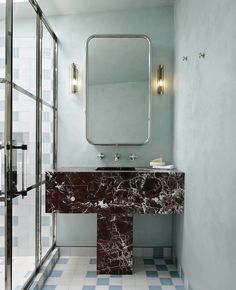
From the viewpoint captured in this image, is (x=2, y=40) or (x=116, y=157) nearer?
(x=2, y=40)

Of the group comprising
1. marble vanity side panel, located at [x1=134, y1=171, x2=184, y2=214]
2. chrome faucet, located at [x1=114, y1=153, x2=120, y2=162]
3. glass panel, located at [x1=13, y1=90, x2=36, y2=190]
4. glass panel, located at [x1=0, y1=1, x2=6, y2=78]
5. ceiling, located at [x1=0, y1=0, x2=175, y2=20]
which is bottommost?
marble vanity side panel, located at [x1=134, y1=171, x2=184, y2=214]

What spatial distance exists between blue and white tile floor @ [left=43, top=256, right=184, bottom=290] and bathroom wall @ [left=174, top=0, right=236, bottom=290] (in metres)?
0.22

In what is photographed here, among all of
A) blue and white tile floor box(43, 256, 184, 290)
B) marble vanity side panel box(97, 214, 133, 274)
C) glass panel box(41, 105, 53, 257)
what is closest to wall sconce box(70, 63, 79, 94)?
glass panel box(41, 105, 53, 257)

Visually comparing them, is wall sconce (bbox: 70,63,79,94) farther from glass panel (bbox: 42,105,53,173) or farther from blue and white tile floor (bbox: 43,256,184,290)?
blue and white tile floor (bbox: 43,256,184,290)

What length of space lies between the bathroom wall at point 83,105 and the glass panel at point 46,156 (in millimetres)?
180

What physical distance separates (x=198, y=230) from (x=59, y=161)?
5.66 ft

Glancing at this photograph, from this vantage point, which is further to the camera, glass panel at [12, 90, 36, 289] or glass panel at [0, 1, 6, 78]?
glass panel at [12, 90, 36, 289]

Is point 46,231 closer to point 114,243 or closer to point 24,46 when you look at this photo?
point 114,243

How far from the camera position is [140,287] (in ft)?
8.74

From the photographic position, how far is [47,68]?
122 inches

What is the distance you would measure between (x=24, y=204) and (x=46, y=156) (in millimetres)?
784

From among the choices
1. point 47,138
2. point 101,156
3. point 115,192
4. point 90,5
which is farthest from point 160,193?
point 90,5

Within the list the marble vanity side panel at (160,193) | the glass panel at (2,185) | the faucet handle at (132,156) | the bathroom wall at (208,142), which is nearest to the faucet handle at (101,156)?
the faucet handle at (132,156)

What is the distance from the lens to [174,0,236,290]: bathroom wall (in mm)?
1604
